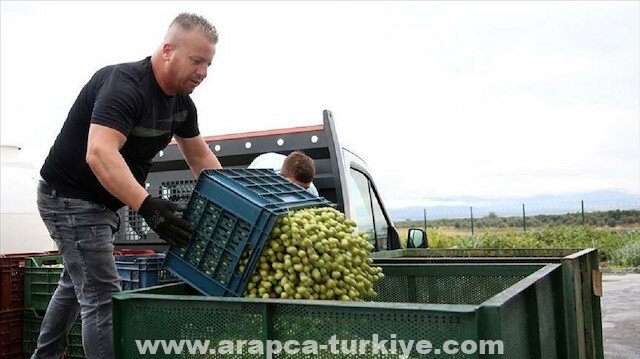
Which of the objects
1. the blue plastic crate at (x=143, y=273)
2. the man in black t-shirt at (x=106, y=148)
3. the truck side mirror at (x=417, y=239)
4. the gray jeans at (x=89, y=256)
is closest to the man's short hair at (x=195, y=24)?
the man in black t-shirt at (x=106, y=148)

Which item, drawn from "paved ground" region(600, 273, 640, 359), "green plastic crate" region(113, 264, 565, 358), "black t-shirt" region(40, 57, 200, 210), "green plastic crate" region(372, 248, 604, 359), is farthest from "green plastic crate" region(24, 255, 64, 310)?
"paved ground" region(600, 273, 640, 359)

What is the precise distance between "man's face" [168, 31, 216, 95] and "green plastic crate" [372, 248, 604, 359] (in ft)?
5.40

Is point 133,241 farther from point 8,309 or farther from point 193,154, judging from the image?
point 193,154

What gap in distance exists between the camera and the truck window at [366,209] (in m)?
5.71

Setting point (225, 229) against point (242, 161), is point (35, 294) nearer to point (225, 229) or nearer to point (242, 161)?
point (242, 161)

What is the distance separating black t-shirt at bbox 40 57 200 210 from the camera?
3.20 metres

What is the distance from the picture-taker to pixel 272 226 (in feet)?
8.79

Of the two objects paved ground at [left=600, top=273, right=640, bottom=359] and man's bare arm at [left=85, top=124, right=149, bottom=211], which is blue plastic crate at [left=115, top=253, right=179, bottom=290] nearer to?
man's bare arm at [left=85, top=124, right=149, bottom=211]

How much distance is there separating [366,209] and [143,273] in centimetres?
267

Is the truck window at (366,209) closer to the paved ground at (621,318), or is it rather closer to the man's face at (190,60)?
the man's face at (190,60)

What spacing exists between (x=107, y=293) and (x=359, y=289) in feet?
4.18

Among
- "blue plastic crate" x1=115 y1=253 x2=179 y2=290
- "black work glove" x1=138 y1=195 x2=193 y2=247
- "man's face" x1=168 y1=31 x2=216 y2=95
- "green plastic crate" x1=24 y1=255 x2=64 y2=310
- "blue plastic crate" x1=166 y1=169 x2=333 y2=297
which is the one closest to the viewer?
"blue plastic crate" x1=166 y1=169 x2=333 y2=297

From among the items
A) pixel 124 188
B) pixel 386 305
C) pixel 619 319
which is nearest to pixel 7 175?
pixel 124 188

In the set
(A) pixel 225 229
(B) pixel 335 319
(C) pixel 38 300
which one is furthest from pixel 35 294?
(B) pixel 335 319
